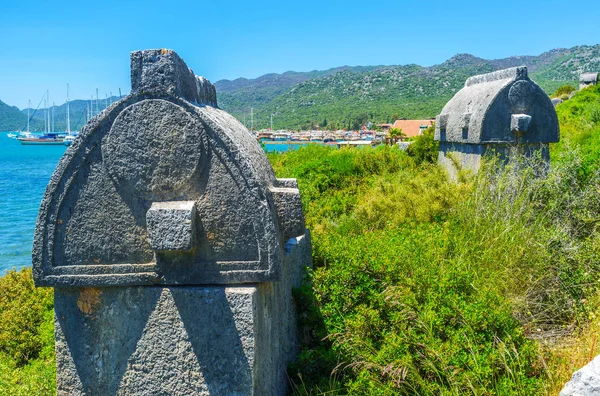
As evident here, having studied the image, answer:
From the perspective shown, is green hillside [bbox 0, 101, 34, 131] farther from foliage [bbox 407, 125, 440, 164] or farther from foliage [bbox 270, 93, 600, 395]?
foliage [bbox 270, 93, 600, 395]

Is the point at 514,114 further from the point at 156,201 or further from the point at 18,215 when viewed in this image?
the point at 18,215

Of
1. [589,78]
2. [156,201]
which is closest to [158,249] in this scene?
[156,201]

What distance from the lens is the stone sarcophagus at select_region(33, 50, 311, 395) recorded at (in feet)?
8.15

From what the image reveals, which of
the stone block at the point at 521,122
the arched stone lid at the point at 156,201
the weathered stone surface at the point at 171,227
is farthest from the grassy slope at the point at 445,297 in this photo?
the weathered stone surface at the point at 171,227

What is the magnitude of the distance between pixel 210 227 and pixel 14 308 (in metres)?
3.66

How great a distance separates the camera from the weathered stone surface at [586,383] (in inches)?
74.3

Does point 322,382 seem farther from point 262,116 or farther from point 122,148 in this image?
point 262,116

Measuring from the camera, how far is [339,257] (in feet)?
13.1

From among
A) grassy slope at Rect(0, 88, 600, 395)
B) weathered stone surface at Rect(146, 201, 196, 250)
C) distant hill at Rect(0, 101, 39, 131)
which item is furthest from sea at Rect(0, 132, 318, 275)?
→ distant hill at Rect(0, 101, 39, 131)

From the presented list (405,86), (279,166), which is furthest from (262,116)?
(279,166)

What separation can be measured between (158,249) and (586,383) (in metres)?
1.84

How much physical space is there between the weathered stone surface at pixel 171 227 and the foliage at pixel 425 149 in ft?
26.5

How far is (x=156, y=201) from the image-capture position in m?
2.54

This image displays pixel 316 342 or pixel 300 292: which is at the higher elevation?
pixel 300 292
